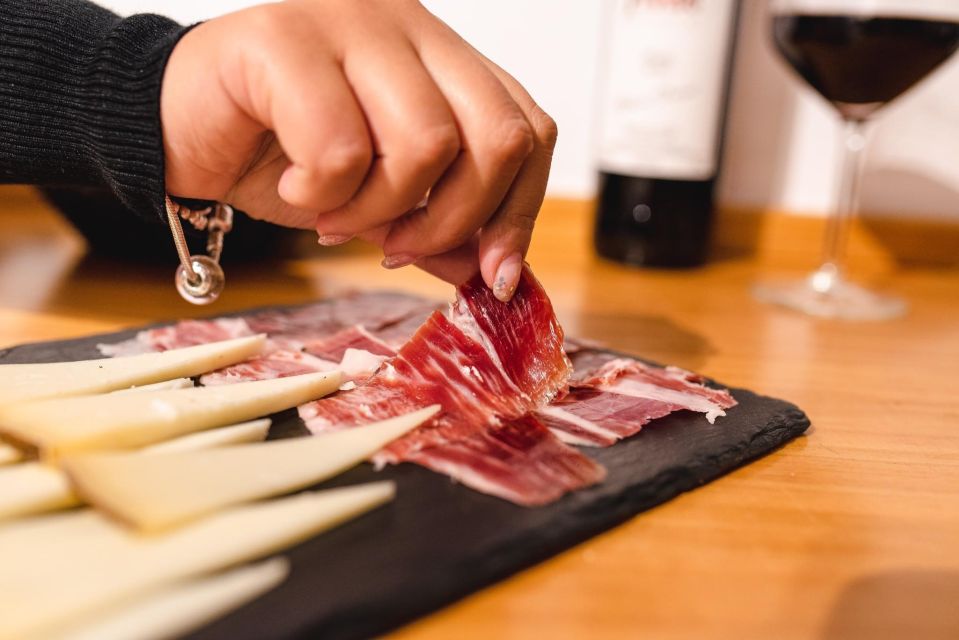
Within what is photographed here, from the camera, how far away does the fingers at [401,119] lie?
68cm

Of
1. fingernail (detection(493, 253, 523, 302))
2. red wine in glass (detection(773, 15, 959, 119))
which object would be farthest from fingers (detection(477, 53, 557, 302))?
red wine in glass (detection(773, 15, 959, 119))

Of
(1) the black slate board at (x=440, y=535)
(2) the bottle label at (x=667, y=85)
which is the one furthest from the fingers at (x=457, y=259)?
(2) the bottle label at (x=667, y=85)

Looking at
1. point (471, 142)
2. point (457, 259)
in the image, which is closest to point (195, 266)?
point (457, 259)

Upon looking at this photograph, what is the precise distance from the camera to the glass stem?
1406 mm

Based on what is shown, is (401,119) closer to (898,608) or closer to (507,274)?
(507,274)

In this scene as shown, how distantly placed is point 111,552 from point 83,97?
597mm

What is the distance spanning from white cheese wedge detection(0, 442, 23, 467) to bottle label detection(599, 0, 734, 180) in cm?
113

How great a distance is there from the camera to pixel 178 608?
44 centimetres

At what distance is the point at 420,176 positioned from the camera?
2.32 ft

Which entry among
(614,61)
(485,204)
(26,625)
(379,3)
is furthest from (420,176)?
(614,61)

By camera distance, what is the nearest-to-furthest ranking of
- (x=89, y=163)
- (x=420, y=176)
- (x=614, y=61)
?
(x=420, y=176) < (x=89, y=163) < (x=614, y=61)

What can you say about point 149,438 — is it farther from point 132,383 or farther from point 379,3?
point 379,3

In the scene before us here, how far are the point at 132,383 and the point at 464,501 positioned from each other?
34 centimetres

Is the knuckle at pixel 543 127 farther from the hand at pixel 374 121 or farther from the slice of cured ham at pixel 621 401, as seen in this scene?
the slice of cured ham at pixel 621 401
